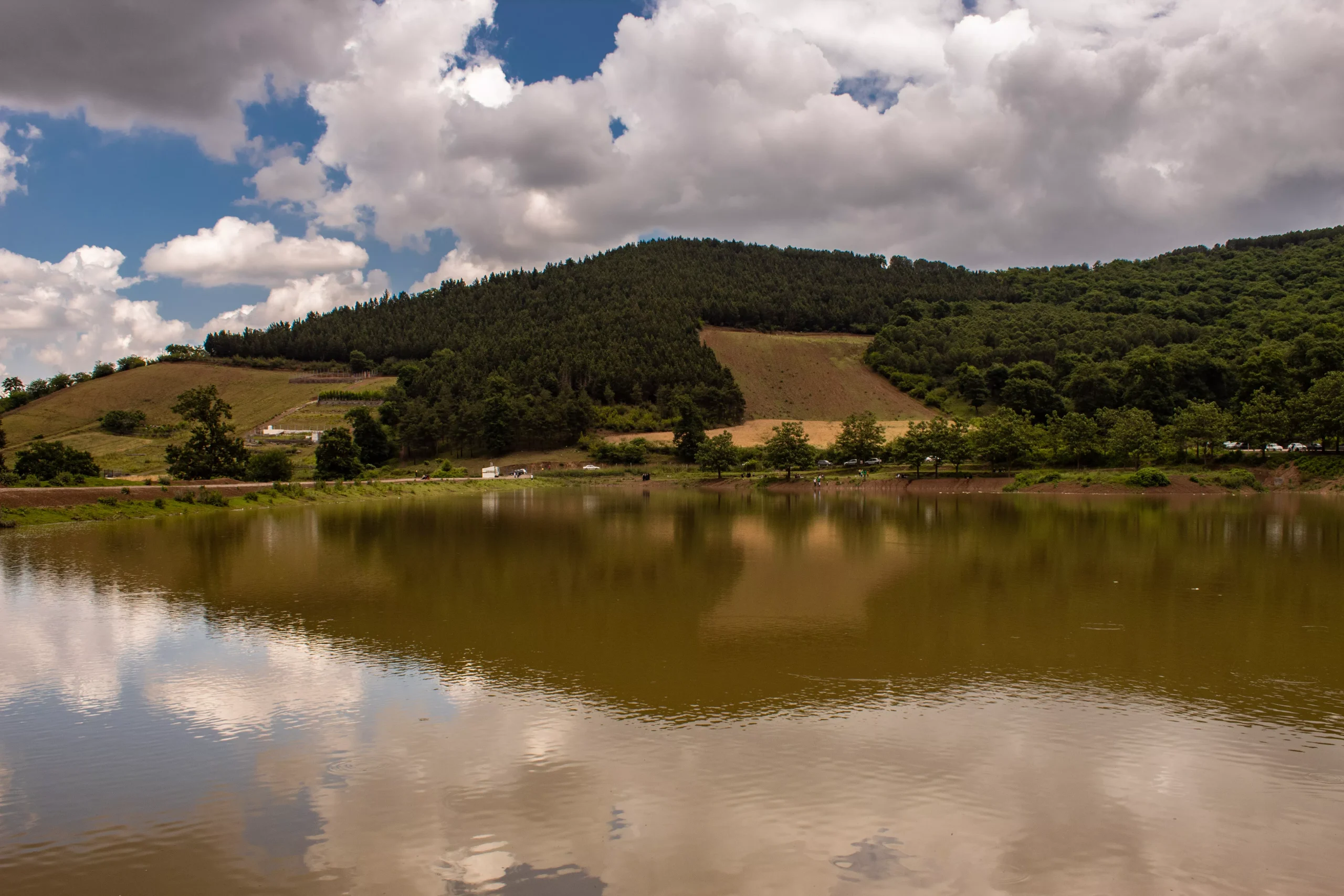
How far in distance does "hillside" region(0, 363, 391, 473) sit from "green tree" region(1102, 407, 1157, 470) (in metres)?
95.4

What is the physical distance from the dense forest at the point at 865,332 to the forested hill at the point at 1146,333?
0.36 metres

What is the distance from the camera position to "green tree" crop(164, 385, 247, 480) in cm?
6506

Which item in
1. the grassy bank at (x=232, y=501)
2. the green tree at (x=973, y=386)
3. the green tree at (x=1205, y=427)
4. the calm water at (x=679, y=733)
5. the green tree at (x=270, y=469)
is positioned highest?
the green tree at (x=973, y=386)

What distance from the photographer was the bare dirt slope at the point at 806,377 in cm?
12688

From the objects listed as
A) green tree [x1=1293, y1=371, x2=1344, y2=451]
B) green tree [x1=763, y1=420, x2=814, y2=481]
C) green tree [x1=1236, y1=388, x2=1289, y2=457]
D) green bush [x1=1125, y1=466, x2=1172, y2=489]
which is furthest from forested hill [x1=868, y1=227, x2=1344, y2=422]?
green tree [x1=763, y1=420, x2=814, y2=481]

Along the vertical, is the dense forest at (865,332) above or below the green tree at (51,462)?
above

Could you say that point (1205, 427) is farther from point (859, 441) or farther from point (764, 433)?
point (764, 433)

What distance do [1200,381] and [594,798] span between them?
109720mm

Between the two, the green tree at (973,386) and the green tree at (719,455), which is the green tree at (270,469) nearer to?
the green tree at (719,455)

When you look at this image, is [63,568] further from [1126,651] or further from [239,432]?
[239,432]

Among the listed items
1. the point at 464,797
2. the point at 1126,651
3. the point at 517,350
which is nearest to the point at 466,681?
the point at 464,797

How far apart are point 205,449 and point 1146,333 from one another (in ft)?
407

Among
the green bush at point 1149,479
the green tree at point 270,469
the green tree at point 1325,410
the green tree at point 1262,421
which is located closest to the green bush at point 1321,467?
the green tree at point 1325,410

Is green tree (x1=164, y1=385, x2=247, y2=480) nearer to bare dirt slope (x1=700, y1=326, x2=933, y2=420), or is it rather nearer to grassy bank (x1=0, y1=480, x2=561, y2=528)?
grassy bank (x1=0, y1=480, x2=561, y2=528)
